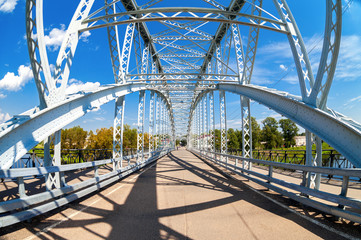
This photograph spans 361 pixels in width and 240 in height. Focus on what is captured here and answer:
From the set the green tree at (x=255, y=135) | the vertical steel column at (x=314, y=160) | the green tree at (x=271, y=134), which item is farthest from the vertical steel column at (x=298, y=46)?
the green tree at (x=271, y=134)

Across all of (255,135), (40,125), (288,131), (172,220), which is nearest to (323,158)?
(172,220)

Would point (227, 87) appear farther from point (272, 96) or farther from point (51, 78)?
point (51, 78)

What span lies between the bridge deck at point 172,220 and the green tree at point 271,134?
190 ft

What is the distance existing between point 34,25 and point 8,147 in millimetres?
3579

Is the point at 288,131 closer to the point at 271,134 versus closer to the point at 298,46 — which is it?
the point at 271,134

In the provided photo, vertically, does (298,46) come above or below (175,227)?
above

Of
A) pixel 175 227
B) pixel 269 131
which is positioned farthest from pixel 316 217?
pixel 269 131

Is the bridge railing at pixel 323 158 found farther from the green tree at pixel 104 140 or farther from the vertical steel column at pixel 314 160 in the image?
the green tree at pixel 104 140

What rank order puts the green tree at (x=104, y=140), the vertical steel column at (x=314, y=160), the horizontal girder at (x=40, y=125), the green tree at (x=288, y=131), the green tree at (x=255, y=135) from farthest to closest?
the green tree at (x=288, y=131)
the green tree at (x=255, y=135)
the green tree at (x=104, y=140)
the vertical steel column at (x=314, y=160)
the horizontal girder at (x=40, y=125)

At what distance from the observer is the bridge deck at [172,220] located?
11.0 feet

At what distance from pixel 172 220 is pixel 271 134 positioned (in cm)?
6116

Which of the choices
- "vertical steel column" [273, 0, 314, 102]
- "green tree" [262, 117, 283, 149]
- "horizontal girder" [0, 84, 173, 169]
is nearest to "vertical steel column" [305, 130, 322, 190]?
"vertical steel column" [273, 0, 314, 102]

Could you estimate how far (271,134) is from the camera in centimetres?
5778

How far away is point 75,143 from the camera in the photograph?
6006 cm
